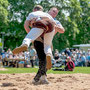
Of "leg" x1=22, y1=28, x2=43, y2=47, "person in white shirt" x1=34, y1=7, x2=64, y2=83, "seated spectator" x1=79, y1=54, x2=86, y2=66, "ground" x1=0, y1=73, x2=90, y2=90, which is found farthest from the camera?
"seated spectator" x1=79, y1=54, x2=86, y2=66

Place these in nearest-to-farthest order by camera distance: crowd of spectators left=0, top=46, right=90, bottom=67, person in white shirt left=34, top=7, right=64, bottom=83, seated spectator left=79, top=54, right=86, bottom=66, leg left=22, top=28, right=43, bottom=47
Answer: leg left=22, top=28, right=43, bottom=47, person in white shirt left=34, top=7, right=64, bottom=83, crowd of spectators left=0, top=46, right=90, bottom=67, seated spectator left=79, top=54, right=86, bottom=66

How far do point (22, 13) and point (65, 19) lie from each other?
5.88 m

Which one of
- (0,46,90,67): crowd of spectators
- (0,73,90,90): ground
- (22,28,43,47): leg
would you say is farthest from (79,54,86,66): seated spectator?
(22,28,43,47): leg

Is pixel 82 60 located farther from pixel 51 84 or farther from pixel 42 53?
pixel 51 84

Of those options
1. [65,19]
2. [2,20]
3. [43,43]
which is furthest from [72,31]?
[43,43]

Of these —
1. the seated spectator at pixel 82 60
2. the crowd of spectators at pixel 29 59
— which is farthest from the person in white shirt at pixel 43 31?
the seated spectator at pixel 82 60

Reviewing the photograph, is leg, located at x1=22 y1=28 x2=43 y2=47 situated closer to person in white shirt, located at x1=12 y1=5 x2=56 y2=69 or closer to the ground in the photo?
person in white shirt, located at x1=12 y1=5 x2=56 y2=69

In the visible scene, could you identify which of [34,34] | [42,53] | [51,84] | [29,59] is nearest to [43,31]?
[34,34]

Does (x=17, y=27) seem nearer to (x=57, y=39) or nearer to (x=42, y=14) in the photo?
(x=57, y=39)

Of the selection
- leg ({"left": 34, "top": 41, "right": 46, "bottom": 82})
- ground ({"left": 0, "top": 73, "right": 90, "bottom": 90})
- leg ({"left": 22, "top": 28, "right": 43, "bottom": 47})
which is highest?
leg ({"left": 22, "top": 28, "right": 43, "bottom": 47})

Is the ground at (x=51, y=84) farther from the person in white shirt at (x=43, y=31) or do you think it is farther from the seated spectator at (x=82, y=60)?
the seated spectator at (x=82, y=60)

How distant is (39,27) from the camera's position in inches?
245

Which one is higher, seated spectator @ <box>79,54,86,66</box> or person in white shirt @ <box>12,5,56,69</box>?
person in white shirt @ <box>12,5,56,69</box>

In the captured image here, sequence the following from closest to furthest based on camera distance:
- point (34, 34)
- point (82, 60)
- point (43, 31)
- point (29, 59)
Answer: point (34, 34)
point (43, 31)
point (29, 59)
point (82, 60)
